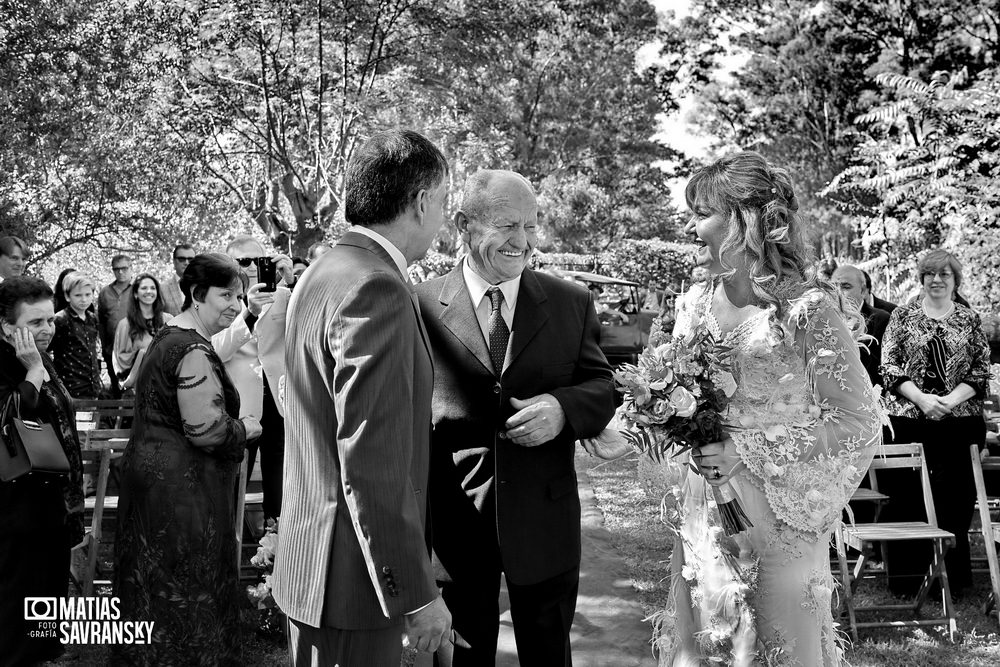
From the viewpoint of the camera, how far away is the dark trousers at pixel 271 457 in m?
5.75

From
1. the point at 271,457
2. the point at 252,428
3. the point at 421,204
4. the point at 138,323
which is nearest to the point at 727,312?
the point at 421,204

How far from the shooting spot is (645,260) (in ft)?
134

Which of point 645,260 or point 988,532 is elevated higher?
point 645,260

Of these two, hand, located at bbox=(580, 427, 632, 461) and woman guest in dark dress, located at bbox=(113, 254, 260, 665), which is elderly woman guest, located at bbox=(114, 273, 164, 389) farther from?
hand, located at bbox=(580, 427, 632, 461)

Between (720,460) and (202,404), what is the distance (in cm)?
226

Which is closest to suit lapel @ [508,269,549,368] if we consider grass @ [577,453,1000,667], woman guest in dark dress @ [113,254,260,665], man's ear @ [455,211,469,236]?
man's ear @ [455,211,469,236]

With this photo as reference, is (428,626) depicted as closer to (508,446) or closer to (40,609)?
(508,446)

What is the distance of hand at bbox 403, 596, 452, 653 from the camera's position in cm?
227

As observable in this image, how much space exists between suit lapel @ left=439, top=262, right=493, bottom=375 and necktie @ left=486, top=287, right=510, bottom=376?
0.03 meters

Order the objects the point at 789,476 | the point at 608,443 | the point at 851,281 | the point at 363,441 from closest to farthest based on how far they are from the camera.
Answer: the point at 363,441 < the point at 789,476 < the point at 608,443 < the point at 851,281

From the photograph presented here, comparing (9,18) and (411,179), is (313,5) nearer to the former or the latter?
(9,18)

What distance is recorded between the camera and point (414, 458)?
7.93ft

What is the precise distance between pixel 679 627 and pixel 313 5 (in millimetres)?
14474
